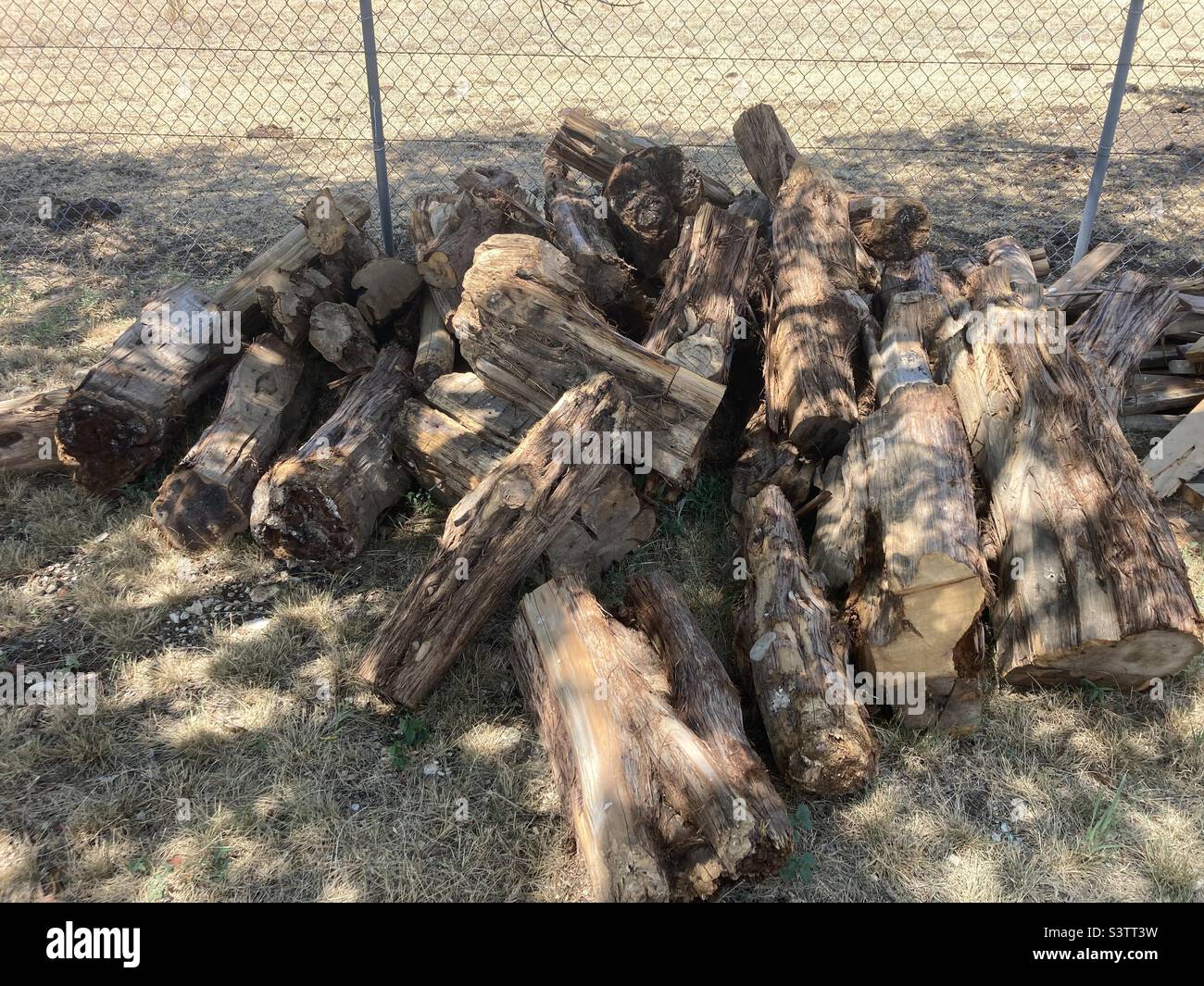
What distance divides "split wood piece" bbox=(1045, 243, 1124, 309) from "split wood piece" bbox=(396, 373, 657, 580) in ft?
9.52

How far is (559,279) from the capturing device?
12.5 feet

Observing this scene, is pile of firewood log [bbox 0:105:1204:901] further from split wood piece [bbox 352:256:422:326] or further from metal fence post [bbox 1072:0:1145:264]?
metal fence post [bbox 1072:0:1145:264]

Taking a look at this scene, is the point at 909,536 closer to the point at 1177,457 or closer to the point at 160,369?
the point at 1177,457

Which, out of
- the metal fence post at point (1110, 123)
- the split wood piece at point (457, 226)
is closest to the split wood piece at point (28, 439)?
the split wood piece at point (457, 226)

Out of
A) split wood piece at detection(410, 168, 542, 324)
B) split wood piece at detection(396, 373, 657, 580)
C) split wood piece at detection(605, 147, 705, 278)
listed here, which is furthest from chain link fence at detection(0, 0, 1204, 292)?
split wood piece at detection(396, 373, 657, 580)

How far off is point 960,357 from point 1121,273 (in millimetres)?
1917

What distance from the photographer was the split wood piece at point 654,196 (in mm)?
4793

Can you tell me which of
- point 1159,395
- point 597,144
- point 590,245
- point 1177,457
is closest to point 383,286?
point 590,245

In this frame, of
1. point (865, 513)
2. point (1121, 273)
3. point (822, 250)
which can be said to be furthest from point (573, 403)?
point (1121, 273)

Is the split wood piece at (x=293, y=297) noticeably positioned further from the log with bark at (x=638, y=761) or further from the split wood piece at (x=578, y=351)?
the log with bark at (x=638, y=761)

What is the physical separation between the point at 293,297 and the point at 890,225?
126 inches

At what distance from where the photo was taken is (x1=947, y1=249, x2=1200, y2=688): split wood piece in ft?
10.7

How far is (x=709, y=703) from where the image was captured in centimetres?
316

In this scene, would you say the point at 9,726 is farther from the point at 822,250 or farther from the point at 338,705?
the point at 822,250
